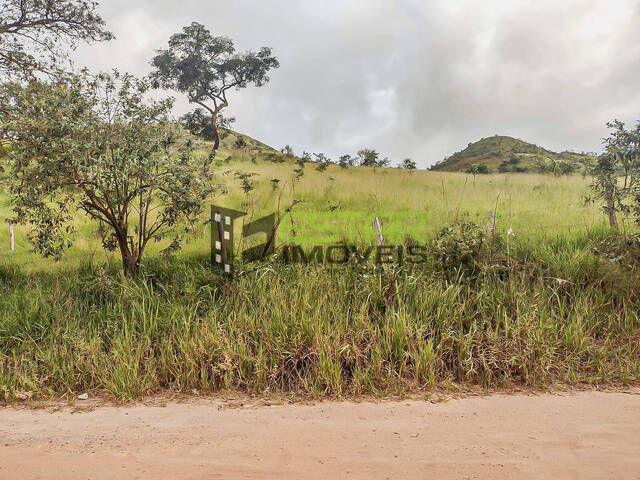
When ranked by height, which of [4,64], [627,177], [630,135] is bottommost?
[627,177]

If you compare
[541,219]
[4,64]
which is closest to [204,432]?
[541,219]

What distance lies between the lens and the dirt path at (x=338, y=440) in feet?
10.8

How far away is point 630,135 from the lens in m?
7.48

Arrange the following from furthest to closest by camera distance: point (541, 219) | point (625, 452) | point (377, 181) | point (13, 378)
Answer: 1. point (377, 181)
2. point (541, 219)
3. point (13, 378)
4. point (625, 452)

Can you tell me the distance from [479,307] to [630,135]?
4.48 m

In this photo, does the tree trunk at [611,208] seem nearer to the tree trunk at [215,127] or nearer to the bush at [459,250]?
the bush at [459,250]

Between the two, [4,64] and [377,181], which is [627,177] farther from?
[4,64]

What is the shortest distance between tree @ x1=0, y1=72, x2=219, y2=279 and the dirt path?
3227mm

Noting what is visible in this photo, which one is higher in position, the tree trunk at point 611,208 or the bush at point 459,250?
the tree trunk at point 611,208

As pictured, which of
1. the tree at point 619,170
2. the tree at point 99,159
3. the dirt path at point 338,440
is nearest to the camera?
Answer: the dirt path at point 338,440

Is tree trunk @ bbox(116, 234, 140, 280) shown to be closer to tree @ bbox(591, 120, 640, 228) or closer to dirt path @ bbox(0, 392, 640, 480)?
dirt path @ bbox(0, 392, 640, 480)

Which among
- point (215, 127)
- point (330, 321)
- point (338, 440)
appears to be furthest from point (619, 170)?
point (215, 127)

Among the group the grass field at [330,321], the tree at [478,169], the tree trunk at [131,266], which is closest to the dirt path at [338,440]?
the grass field at [330,321]

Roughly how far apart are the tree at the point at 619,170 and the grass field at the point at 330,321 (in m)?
0.65
